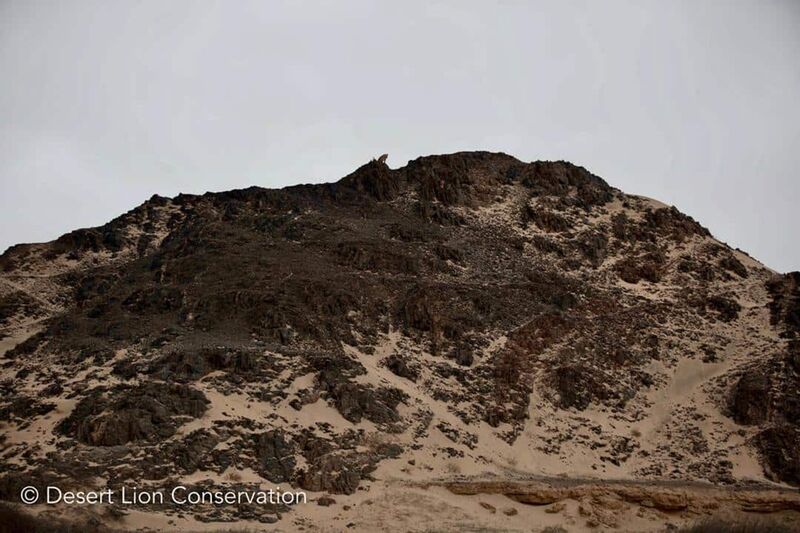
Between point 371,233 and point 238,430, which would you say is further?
point 371,233

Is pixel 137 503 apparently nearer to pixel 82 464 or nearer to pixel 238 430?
pixel 82 464

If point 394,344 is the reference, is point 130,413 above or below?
below

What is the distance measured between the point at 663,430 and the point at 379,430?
50.8 feet

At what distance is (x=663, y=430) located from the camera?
45.3 meters

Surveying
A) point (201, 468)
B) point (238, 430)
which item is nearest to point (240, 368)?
point (238, 430)

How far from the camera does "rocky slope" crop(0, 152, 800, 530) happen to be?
36.9 metres

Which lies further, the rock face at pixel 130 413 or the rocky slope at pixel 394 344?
the rocky slope at pixel 394 344

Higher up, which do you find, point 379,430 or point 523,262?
point 523,262

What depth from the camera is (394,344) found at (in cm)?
4831

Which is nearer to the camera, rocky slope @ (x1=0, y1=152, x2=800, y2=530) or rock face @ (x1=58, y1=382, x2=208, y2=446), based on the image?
rock face @ (x1=58, y1=382, x2=208, y2=446)

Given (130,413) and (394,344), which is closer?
(130,413)

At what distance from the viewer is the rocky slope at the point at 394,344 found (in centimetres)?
3688

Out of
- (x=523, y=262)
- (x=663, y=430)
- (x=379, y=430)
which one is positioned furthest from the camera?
(x=523, y=262)

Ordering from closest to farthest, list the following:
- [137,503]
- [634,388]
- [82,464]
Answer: [137,503] → [82,464] → [634,388]
